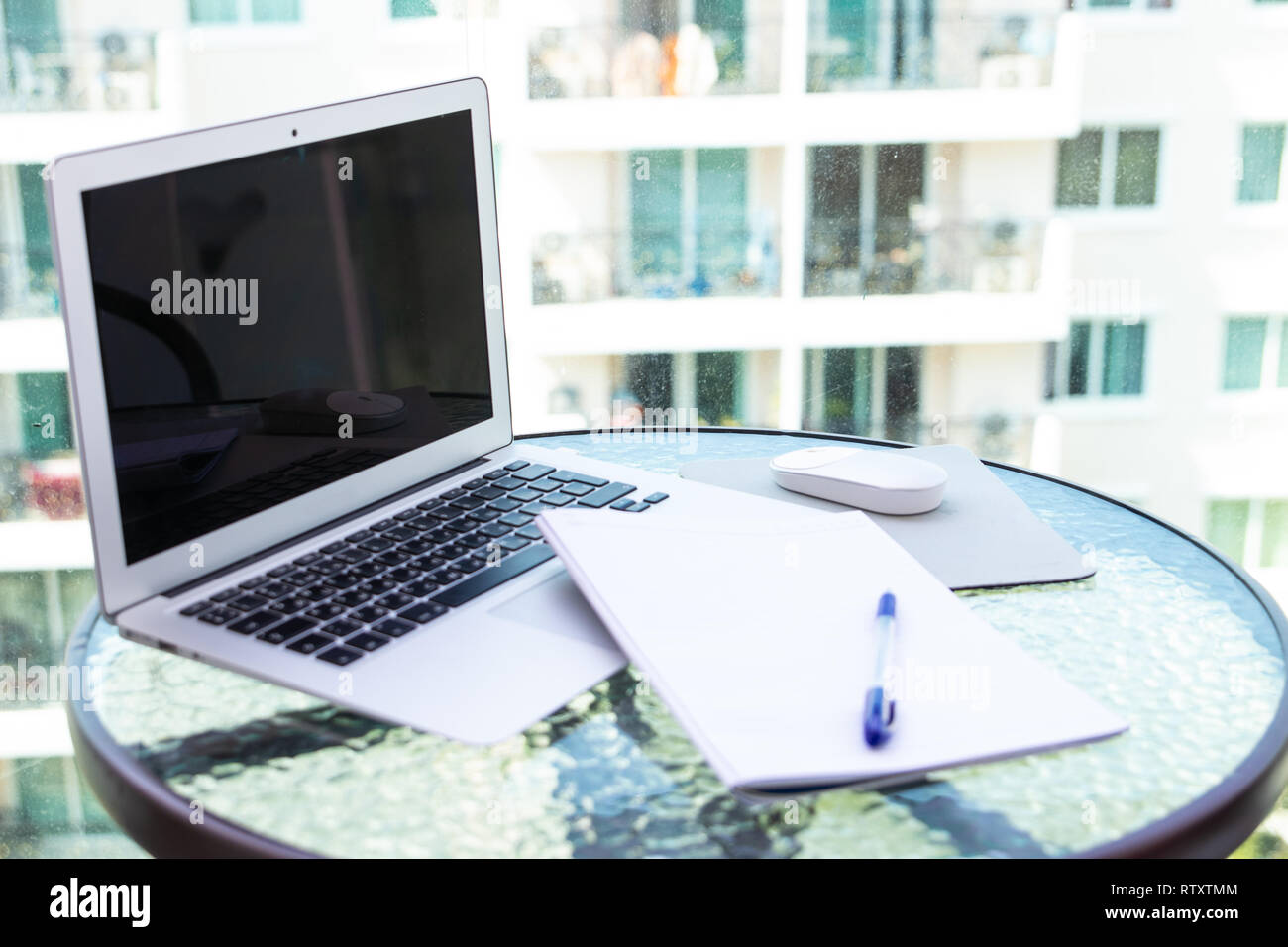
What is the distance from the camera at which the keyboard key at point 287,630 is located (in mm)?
656

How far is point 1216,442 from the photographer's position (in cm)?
415

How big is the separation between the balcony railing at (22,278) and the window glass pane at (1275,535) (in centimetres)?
308

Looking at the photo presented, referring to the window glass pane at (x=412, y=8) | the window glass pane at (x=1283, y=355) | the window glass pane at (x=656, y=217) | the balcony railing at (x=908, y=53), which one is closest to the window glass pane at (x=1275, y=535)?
the window glass pane at (x=1283, y=355)

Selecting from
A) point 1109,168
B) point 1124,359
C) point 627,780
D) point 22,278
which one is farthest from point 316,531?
point 1124,359

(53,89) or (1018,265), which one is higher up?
(53,89)

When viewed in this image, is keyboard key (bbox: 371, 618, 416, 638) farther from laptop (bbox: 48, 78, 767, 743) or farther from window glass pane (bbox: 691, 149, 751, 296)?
window glass pane (bbox: 691, 149, 751, 296)

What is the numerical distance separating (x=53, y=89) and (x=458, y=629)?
198cm

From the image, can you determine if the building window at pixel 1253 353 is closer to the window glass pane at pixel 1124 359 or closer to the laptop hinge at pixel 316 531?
the window glass pane at pixel 1124 359

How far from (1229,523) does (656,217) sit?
8.34ft

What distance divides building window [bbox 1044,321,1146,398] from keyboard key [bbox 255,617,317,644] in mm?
3027

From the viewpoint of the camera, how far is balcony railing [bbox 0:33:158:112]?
2.12 m

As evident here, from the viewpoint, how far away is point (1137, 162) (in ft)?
11.2

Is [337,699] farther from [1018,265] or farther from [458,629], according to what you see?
[1018,265]

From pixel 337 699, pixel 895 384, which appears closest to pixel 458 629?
pixel 337 699
